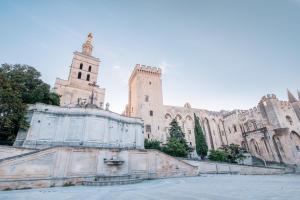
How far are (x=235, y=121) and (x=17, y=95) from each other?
4761 cm

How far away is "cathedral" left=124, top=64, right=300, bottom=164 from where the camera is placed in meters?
35.9

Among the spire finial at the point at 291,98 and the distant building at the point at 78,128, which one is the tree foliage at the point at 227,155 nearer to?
the distant building at the point at 78,128

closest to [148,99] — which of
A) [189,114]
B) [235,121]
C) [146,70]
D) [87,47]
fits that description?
[146,70]

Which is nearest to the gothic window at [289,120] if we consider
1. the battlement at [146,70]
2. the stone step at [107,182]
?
the battlement at [146,70]

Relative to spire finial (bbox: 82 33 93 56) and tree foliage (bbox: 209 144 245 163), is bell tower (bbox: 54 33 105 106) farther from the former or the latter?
tree foliage (bbox: 209 144 245 163)

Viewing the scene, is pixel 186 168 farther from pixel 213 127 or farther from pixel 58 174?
pixel 213 127

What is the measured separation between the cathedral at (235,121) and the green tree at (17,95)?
62.8 feet

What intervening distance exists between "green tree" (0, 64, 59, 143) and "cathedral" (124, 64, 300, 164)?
19.1 m

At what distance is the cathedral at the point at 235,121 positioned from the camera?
3588cm

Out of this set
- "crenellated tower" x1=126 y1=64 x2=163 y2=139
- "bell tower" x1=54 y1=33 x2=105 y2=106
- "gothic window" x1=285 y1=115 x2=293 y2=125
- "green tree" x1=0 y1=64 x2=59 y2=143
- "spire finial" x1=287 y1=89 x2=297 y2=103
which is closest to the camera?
"green tree" x1=0 y1=64 x2=59 y2=143

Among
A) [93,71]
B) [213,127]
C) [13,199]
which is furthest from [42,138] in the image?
[213,127]

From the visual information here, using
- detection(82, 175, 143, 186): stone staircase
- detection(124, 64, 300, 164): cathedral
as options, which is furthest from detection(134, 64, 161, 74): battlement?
detection(82, 175, 143, 186): stone staircase

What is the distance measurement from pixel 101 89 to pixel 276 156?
39.1 meters

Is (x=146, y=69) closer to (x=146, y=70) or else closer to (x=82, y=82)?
(x=146, y=70)
